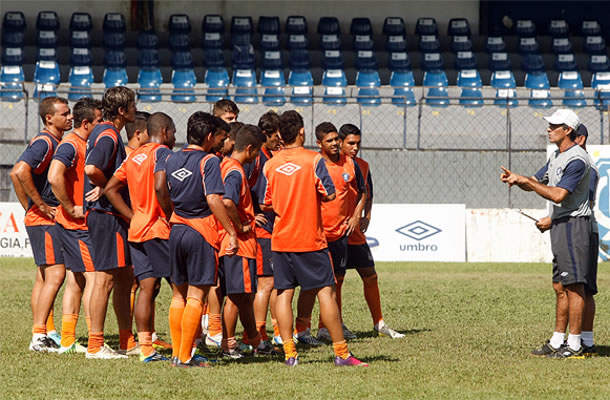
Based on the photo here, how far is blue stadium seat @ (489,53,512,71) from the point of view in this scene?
1151 inches

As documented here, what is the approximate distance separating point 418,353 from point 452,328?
179 centimetres

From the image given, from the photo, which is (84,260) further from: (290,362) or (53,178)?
(290,362)

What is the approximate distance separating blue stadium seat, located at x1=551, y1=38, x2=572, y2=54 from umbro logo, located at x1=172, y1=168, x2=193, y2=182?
2487cm

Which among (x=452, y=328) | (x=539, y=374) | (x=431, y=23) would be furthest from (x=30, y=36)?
(x=539, y=374)

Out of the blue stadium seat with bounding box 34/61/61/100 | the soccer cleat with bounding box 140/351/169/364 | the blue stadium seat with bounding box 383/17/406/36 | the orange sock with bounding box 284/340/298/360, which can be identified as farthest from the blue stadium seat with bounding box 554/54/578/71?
the soccer cleat with bounding box 140/351/169/364

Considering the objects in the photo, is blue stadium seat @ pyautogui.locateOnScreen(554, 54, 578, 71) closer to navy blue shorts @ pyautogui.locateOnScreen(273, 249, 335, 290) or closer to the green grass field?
the green grass field

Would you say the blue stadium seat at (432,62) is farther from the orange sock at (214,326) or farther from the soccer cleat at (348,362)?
the soccer cleat at (348,362)

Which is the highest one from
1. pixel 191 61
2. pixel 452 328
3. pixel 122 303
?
pixel 191 61

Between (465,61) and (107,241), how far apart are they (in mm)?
22405

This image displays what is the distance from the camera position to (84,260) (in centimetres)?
855

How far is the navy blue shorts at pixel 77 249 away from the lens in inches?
337

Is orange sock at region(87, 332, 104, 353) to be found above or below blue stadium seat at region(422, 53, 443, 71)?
below

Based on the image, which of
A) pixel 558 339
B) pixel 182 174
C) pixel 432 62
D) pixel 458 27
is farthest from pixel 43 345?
pixel 458 27

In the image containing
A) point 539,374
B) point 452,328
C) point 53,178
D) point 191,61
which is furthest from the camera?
point 191,61
